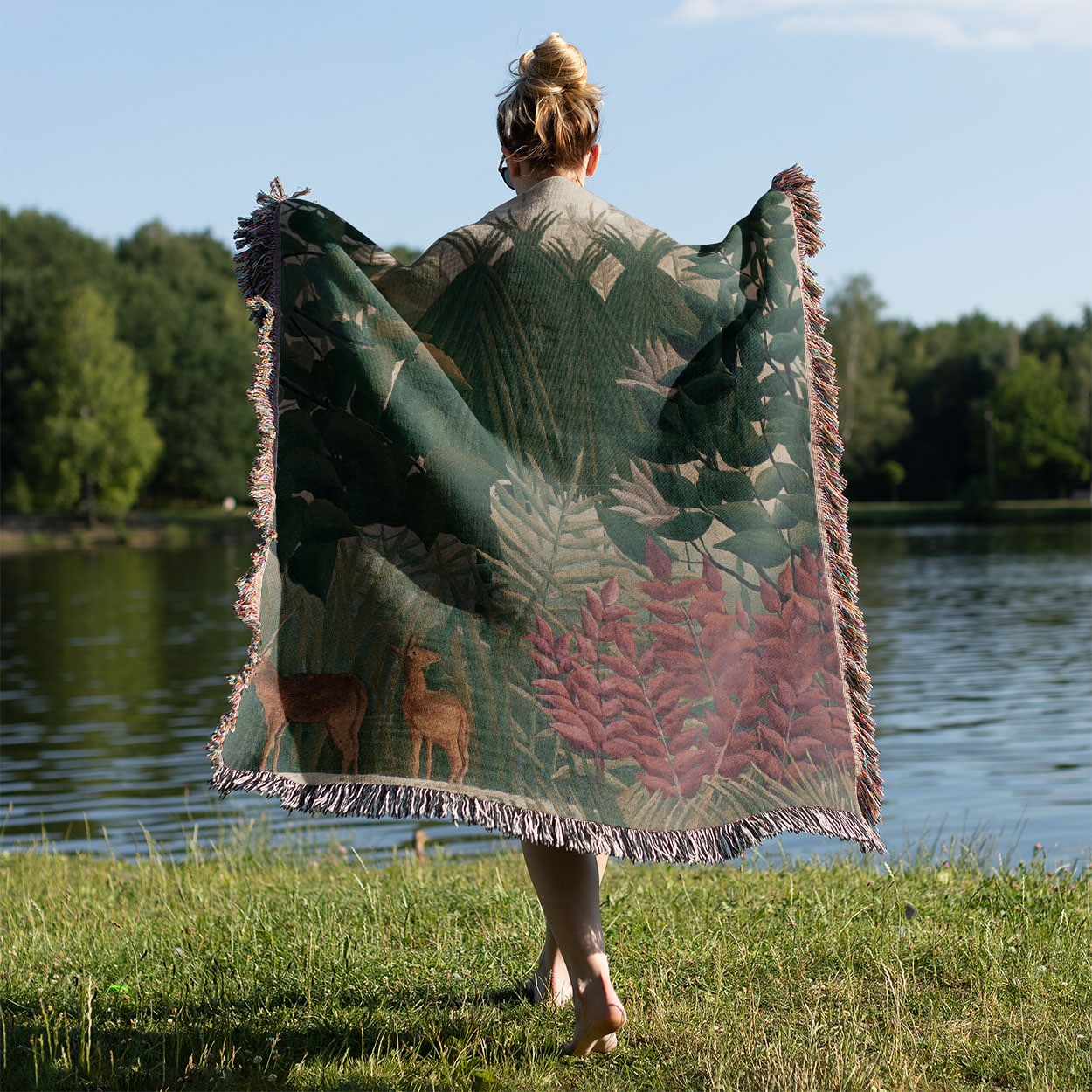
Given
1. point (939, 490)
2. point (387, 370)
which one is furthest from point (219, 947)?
point (939, 490)

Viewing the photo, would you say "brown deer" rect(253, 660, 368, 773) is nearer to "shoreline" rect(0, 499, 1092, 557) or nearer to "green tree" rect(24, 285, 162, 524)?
"shoreline" rect(0, 499, 1092, 557)

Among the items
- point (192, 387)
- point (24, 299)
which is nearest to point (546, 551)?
point (192, 387)

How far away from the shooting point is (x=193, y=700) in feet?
51.4

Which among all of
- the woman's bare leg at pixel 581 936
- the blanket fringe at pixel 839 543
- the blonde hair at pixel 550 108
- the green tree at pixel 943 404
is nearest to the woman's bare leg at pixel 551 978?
the woman's bare leg at pixel 581 936

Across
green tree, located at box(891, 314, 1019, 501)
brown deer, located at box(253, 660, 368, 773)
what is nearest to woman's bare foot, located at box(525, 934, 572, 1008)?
brown deer, located at box(253, 660, 368, 773)

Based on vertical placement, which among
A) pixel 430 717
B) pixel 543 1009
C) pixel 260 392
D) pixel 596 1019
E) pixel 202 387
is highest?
pixel 202 387

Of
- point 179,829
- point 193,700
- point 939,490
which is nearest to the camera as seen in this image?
point 179,829

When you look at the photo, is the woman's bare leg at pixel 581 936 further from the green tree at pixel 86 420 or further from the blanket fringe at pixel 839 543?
the green tree at pixel 86 420

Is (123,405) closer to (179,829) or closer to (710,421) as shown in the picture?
(179,829)

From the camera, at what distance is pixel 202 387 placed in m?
57.2

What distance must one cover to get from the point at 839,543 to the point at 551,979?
4.15ft

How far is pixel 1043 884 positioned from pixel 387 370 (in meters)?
2.86

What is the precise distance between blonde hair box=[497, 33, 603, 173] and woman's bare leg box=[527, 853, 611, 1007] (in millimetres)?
1689

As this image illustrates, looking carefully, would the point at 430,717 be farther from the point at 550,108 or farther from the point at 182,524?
the point at 182,524
